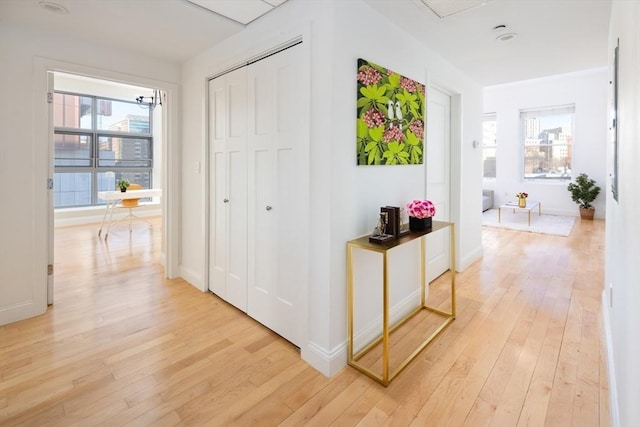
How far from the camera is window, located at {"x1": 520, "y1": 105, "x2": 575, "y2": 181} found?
776 centimetres

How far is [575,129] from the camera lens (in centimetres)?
754

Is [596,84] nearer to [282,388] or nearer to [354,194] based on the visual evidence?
[354,194]

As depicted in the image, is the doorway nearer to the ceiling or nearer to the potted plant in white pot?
the ceiling

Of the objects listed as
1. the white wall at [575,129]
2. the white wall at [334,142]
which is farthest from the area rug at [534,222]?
the white wall at [334,142]

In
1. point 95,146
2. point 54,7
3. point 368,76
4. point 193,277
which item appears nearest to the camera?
point 368,76

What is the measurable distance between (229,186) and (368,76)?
1507mm

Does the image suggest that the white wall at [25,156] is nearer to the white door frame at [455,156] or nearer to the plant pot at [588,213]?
the white door frame at [455,156]

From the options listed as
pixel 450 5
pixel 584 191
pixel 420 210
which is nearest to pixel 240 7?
pixel 450 5

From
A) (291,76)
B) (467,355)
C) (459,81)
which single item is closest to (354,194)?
(291,76)

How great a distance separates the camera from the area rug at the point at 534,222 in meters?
6.12

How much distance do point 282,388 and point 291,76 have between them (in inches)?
77.1

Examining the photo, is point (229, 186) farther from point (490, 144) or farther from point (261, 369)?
point (490, 144)

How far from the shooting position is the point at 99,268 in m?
4.02

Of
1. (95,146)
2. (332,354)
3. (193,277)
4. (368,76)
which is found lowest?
(332,354)
